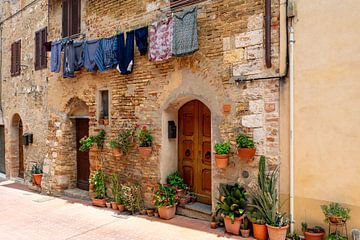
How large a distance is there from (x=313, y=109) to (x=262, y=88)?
36.5 inches

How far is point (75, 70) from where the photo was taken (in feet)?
28.6

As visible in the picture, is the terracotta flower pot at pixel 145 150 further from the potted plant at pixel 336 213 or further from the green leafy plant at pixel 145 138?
the potted plant at pixel 336 213

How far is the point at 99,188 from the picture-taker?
794cm

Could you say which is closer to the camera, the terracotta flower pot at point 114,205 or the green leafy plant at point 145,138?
the green leafy plant at point 145,138

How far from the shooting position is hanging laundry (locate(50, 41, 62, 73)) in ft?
30.1

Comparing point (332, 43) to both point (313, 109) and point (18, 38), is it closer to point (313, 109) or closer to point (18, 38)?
point (313, 109)

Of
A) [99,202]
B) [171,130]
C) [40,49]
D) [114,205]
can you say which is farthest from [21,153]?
[171,130]

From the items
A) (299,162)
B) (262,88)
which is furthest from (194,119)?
(299,162)

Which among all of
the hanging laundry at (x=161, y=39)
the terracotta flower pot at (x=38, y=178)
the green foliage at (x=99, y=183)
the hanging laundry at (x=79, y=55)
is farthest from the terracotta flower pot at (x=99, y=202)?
the hanging laundry at (x=161, y=39)

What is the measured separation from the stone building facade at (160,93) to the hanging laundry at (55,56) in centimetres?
42

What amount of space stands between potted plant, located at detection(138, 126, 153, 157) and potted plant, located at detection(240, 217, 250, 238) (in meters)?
2.63

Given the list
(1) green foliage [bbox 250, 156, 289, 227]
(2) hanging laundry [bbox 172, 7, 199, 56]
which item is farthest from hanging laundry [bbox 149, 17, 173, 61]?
(1) green foliage [bbox 250, 156, 289, 227]

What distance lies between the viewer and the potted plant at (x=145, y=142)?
271 inches

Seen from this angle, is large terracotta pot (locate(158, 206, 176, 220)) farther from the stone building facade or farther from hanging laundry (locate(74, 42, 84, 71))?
hanging laundry (locate(74, 42, 84, 71))
